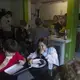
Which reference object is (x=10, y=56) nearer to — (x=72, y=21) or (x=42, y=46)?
(x=42, y=46)

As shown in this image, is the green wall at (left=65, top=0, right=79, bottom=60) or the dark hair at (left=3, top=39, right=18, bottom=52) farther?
the green wall at (left=65, top=0, right=79, bottom=60)

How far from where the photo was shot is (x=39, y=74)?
133 centimetres

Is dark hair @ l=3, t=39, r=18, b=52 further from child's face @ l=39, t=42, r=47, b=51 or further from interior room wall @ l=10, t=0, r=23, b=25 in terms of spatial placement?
interior room wall @ l=10, t=0, r=23, b=25

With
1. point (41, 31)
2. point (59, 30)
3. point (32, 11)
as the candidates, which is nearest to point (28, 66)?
point (41, 31)

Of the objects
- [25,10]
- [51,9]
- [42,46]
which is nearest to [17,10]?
[25,10]

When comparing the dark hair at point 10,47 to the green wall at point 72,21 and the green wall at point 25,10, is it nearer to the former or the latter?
the green wall at point 72,21

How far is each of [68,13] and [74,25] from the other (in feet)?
0.76

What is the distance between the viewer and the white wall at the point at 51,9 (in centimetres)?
295

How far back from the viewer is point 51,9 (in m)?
3.16

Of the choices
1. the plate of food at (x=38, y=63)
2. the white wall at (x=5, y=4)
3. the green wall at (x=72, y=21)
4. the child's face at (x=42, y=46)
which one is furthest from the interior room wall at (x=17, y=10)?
the plate of food at (x=38, y=63)

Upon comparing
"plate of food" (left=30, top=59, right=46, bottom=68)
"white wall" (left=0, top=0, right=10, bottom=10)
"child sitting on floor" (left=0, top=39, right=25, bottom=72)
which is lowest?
"plate of food" (left=30, top=59, right=46, bottom=68)

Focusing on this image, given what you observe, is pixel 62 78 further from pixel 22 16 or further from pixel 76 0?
pixel 22 16

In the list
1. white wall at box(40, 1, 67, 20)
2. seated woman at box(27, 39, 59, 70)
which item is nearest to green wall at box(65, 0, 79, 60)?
white wall at box(40, 1, 67, 20)

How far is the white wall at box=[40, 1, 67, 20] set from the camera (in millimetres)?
2953
